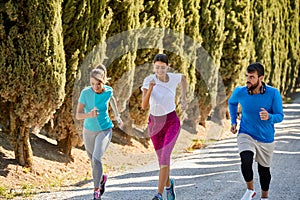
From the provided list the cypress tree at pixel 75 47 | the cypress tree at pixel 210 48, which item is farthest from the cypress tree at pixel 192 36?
the cypress tree at pixel 75 47

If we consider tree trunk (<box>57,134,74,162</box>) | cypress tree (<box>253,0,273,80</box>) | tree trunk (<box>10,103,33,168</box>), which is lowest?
tree trunk (<box>57,134,74,162</box>)

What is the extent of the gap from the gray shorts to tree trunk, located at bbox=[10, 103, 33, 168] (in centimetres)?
364

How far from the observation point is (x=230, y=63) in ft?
58.1

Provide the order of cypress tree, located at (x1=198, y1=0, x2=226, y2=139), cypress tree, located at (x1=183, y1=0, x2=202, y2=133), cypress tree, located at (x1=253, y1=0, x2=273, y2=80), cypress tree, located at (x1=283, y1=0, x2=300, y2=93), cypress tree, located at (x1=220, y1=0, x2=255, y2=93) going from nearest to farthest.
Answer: cypress tree, located at (x1=183, y1=0, x2=202, y2=133) → cypress tree, located at (x1=198, y1=0, x2=226, y2=139) → cypress tree, located at (x1=220, y1=0, x2=255, y2=93) → cypress tree, located at (x1=253, y1=0, x2=273, y2=80) → cypress tree, located at (x1=283, y1=0, x2=300, y2=93)

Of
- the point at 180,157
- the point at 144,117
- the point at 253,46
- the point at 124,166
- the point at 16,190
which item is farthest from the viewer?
the point at 253,46

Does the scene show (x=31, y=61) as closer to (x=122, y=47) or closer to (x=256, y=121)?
(x=122, y=47)

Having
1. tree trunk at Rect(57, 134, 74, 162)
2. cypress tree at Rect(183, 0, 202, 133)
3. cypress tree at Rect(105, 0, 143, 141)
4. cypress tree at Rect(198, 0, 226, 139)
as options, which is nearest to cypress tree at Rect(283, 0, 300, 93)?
cypress tree at Rect(198, 0, 226, 139)

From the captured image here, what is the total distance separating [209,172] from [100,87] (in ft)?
11.8

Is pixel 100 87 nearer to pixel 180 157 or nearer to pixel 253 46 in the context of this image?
pixel 180 157

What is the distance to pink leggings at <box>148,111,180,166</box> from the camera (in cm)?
626

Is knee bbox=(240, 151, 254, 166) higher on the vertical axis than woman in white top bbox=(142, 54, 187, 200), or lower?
lower

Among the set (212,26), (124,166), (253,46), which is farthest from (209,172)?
(253,46)

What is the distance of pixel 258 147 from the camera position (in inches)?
250

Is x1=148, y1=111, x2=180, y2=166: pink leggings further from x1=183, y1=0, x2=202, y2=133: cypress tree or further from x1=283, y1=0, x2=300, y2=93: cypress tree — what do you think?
x1=283, y1=0, x2=300, y2=93: cypress tree
